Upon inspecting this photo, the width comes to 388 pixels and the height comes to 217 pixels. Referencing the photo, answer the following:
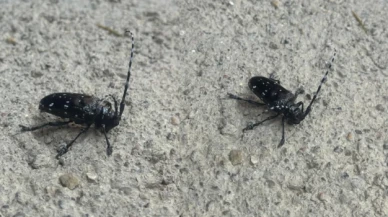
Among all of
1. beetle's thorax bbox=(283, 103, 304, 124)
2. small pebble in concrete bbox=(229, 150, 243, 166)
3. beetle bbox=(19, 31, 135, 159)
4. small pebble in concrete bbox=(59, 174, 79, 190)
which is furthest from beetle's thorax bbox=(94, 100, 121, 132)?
beetle's thorax bbox=(283, 103, 304, 124)

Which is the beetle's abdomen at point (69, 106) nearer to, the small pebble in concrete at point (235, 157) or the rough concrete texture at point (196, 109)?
the rough concrete texture at point (196, 109)

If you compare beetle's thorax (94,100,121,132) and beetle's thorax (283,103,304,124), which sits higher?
beetle's thorax (283,103,304,124)

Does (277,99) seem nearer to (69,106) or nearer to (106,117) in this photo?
(106,117)

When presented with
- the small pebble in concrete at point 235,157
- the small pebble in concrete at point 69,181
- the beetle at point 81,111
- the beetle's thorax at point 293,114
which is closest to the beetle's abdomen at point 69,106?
the beetle at point 81,111

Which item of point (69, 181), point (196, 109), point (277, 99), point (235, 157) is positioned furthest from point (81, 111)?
point (277, 99)

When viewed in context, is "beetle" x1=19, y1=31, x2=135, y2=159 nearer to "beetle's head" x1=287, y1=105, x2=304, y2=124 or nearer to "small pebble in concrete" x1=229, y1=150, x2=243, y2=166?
"small pebble in concrete" x1=229, y1=150, x2=243, y2=166

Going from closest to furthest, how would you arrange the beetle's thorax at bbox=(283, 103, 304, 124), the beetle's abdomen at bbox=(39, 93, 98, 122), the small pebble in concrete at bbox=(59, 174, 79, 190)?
the small pebble in concrete at bbox=(59, 174, 79, 190), the beetle's abdomen at bbox=(39, 93, 98, 122), the beetle's thorax at bbox=(283, 103, 304, 124)
